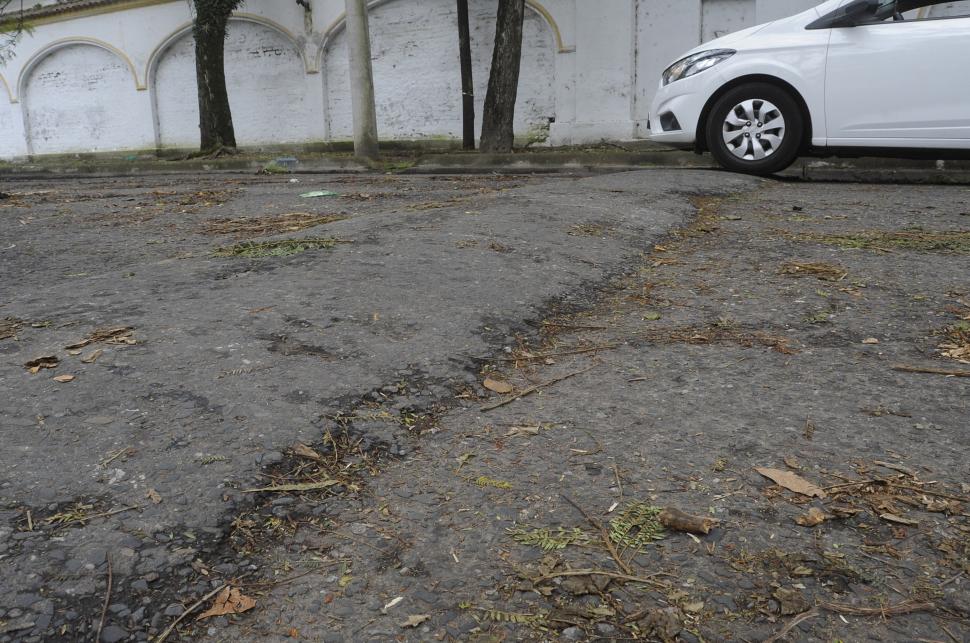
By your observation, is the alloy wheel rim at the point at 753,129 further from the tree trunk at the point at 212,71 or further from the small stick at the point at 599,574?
the tree trunk at the point at 212,71

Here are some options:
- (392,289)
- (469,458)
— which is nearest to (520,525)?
(469,458)

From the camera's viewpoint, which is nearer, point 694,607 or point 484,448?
point 694,607

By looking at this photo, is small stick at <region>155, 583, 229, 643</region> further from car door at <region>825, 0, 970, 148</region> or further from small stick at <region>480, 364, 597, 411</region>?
car door at <region>825, 0, 970, 148</region>

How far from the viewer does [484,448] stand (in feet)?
5.45

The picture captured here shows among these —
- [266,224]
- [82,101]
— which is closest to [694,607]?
[266,224]

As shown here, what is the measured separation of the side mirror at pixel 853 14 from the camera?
615 centimetres

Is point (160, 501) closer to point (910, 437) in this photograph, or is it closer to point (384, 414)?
point (384, 414)

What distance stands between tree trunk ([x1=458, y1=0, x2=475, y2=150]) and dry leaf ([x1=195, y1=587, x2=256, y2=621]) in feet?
49.1

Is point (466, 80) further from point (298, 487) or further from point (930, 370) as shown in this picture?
point (298, 487)

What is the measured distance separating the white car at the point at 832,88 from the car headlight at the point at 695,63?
1cm

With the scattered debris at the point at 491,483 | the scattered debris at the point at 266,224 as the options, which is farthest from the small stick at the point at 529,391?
the scattered debris at the point at 266,224

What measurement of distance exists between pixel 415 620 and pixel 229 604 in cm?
27

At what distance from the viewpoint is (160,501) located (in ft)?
4.47

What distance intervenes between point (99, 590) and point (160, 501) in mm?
228
